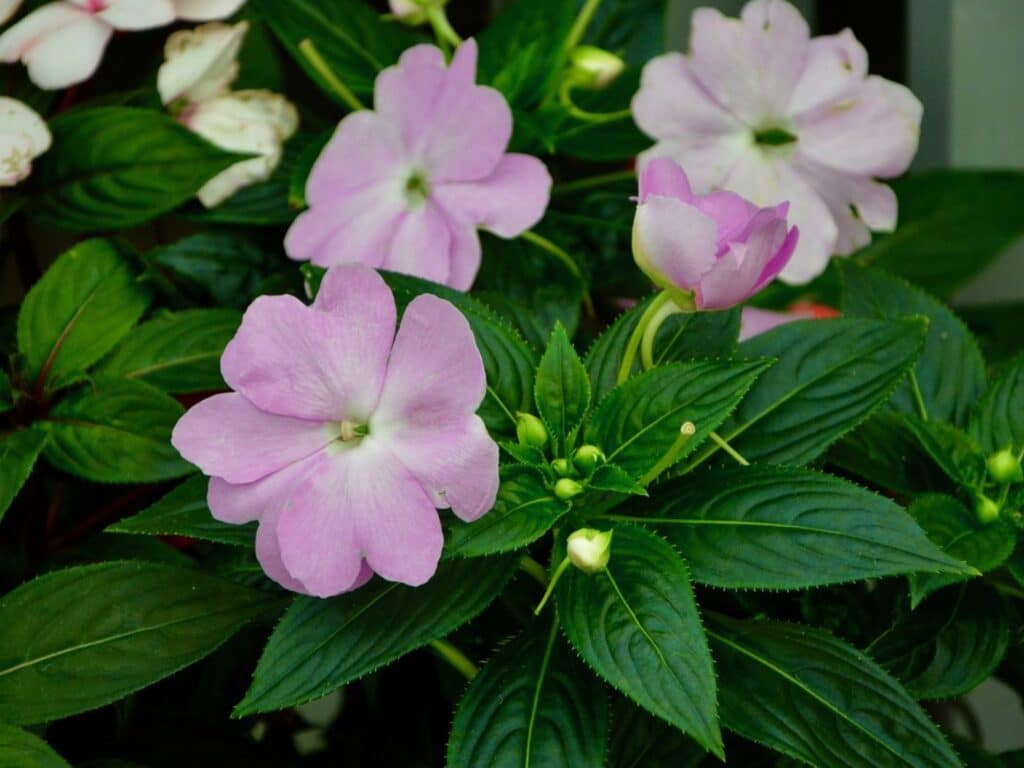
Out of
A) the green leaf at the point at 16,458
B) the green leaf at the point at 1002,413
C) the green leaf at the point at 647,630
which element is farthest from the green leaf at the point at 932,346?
the green leaf at the point at 16,458

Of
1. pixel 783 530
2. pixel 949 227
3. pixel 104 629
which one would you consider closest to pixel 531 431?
pixel 783 530

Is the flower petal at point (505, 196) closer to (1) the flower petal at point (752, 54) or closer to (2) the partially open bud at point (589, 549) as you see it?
(1) the flower petal at point (752, 54)

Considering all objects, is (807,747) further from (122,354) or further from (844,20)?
(844,20)

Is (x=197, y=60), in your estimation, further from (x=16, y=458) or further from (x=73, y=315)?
(x=16, y=458)

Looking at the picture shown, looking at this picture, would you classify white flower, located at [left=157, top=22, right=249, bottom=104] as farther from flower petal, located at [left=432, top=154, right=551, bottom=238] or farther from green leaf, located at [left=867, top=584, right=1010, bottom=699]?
green leaf, located at [left=867, top=584, right=1010, bottom=699]

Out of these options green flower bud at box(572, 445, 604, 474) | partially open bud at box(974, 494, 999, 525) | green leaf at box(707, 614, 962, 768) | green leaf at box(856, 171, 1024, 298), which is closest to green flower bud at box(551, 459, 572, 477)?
green flower bud at box(572, 445, 604, 474)

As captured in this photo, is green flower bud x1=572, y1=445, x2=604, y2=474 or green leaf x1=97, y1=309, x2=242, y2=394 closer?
green flower bud x1=572, y1=445, x2=604, y2=474
